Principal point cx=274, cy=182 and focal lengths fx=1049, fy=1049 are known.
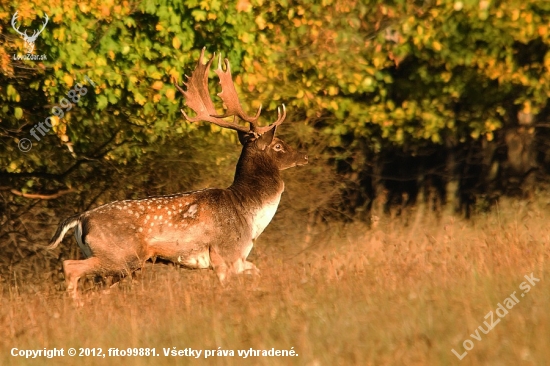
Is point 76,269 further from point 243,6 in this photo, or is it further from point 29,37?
point 243,6

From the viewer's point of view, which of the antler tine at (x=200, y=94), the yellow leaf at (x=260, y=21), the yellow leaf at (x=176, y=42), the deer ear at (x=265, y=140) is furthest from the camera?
the yellow leaf at (x=260, y=21)

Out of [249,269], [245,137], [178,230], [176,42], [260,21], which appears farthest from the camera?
[260,21]

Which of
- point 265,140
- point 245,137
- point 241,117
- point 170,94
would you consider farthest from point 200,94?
point 265,140

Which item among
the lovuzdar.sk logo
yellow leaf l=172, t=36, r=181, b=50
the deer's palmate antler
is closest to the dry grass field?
the deer's palmate antler

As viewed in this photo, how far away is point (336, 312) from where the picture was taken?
22.0ft

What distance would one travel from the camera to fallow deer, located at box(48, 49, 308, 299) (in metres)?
8.87

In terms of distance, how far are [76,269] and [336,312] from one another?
2.96 meters

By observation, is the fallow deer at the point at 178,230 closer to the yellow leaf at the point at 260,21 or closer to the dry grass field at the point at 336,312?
the dry grass field at the point at 336,312

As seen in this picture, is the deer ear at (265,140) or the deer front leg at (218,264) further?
the deer ear at (265,140)

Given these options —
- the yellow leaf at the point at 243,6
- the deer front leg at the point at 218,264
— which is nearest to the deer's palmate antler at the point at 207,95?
the yellow leaf at the point at 243,6

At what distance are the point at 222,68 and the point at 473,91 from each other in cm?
477

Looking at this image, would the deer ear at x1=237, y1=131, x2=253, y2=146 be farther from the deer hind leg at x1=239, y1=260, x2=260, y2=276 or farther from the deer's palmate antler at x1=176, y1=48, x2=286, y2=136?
the deer hind leg at x1=239, y1=260, x2=260, y2=276

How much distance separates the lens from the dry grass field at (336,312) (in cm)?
578

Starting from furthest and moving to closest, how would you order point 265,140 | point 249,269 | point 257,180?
point 265,140, point 257,180, point 249,269
